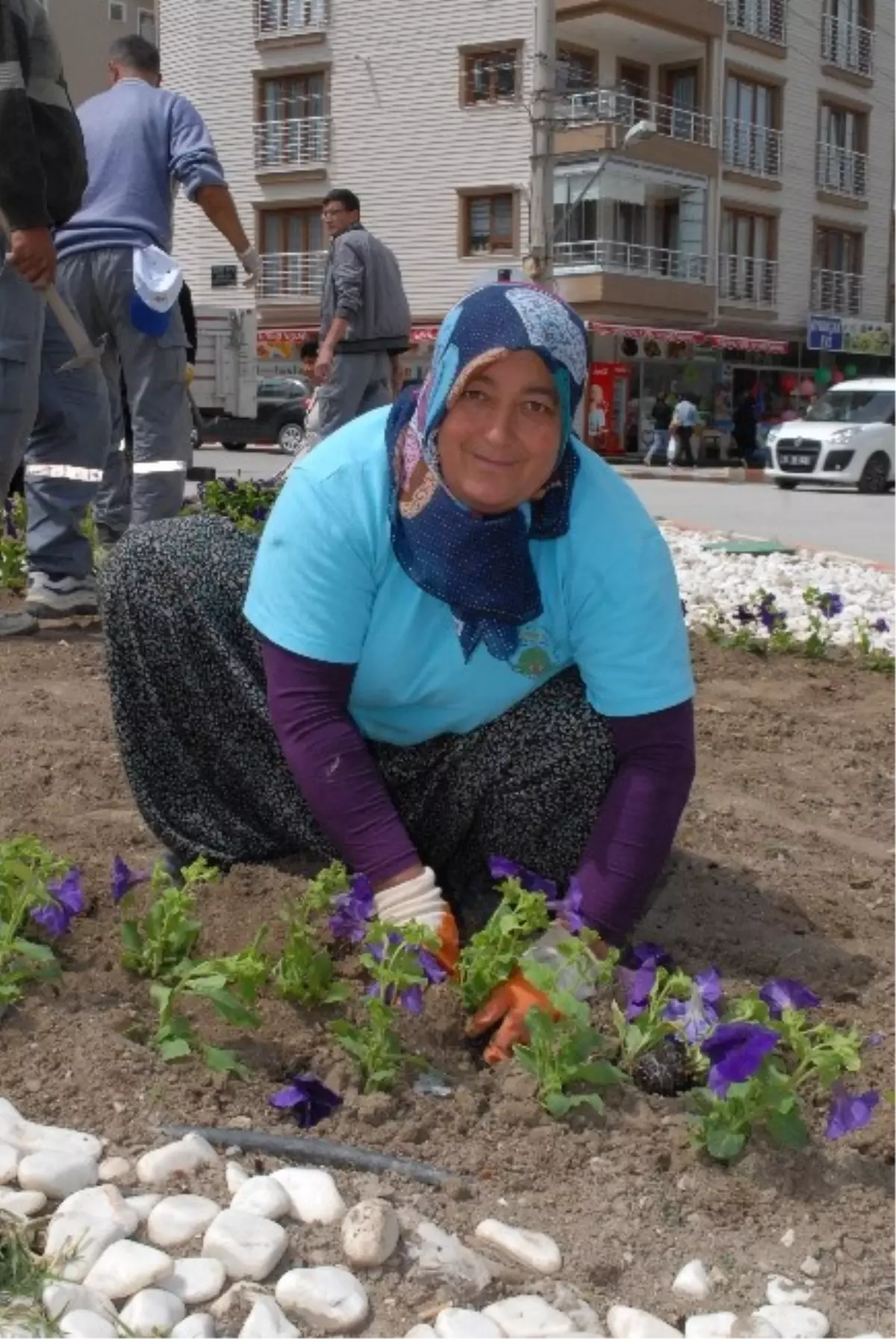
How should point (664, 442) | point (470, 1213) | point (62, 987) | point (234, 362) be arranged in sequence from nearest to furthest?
point (470, 1213)
point (62, 987)
point (234, 362)
point (664, 442)

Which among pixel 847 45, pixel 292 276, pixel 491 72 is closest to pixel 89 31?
pixel 292 276

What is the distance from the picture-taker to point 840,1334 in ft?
5.67

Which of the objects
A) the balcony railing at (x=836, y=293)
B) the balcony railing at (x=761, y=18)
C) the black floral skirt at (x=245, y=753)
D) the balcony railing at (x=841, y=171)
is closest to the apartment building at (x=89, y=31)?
the balcony railing at (x=761, y=18)

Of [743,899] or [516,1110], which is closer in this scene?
[516,1110]

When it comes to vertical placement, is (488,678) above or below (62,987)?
above

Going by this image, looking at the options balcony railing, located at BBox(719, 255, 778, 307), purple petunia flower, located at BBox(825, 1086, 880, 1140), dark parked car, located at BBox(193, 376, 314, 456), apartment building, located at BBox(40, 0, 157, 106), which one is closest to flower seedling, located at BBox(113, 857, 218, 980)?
purple petunia flower, located at BBox(825, 1086, 880, 1140)

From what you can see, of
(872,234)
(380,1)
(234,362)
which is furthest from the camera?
(872,234)

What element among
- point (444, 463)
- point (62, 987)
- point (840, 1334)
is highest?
point (444, 463)

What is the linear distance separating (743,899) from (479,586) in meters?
1.01

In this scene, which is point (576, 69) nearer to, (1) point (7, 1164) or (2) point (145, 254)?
(2) point (145, 254)

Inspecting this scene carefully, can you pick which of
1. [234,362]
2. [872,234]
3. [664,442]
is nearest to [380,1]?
[664,442]

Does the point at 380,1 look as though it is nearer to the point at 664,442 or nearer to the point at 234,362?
the point at 664,442

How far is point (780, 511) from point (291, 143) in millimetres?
24575

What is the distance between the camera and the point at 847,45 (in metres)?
40.8
